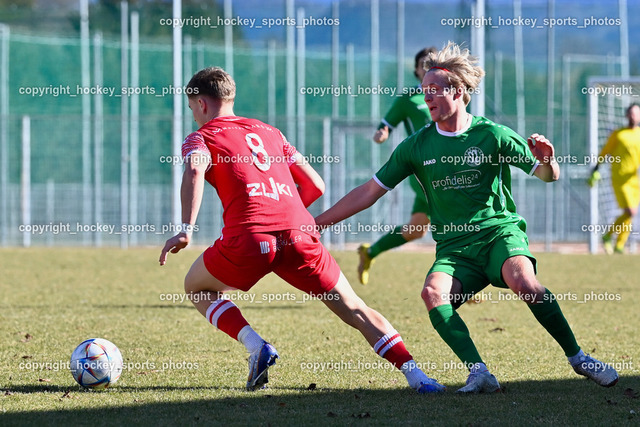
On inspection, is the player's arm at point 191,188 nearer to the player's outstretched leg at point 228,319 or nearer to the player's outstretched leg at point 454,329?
the player's outstretched leg at point 228,319

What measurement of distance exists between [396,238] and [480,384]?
501 cm

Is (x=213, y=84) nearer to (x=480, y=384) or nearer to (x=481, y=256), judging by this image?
(x=481, y=256)

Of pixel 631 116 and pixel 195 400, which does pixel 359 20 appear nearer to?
pixel 631 116

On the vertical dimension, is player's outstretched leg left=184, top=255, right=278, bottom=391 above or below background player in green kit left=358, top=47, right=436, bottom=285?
below

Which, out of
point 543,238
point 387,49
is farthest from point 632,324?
point 387,49

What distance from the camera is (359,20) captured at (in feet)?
106

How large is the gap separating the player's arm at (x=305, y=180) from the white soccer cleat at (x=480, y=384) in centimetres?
132

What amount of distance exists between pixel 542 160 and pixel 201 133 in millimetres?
1842

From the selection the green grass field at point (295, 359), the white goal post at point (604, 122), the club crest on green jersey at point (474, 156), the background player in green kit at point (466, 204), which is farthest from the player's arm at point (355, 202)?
the white goal post at point (604, 122)

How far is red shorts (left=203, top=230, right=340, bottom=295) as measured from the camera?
465 centimetres

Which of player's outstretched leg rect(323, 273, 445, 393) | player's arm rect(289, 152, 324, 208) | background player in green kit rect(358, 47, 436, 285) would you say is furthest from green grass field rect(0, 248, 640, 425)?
player's arm rect(289, 152, 324, 208)

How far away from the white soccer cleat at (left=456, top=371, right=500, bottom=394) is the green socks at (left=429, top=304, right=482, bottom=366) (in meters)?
0.10

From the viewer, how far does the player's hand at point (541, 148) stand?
15.6 feet

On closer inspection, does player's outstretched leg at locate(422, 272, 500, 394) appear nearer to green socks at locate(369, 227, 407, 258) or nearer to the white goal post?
green socks at locate(369, 227, 407, 258)
